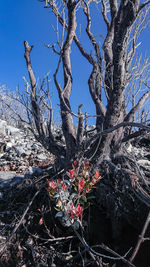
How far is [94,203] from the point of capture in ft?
7.59

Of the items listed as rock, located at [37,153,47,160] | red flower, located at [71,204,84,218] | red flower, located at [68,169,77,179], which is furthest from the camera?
rock, located at [37,153,47,160]

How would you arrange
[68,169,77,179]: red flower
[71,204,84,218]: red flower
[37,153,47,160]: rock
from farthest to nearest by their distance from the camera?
1. [37,153,47,160]: rock
2. [68,169,77,179]: red flower
3. [71,204,84,218]: red flower

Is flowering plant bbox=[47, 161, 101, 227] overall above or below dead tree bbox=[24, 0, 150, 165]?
below

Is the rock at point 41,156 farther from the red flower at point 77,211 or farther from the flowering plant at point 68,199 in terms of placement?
the red flower at point 77,211

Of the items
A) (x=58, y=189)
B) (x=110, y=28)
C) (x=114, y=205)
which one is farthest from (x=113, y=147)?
(x=110, y=28)

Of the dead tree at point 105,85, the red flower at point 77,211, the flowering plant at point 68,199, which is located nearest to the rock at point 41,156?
the dead tree at point 105,85

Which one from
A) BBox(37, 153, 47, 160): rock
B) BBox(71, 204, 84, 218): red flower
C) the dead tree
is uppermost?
the dead tree

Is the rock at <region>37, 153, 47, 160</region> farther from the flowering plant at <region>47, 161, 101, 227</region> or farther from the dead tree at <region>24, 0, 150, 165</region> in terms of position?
the flowering plant at <region>47, 161, 101, 227</region>

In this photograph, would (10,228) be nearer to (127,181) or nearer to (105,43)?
(127,181)

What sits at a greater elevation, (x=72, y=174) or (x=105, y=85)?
(x=105, y=85)

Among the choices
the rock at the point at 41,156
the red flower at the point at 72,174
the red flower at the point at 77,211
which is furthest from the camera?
the rock at the point at 41,156

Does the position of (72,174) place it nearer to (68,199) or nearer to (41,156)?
(68,199)

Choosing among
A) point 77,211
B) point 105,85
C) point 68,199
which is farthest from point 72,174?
point 105,85

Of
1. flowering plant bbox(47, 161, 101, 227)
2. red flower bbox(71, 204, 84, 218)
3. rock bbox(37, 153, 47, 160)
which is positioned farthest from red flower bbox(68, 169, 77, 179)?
rock bbox(37, 153, 47, 160)
